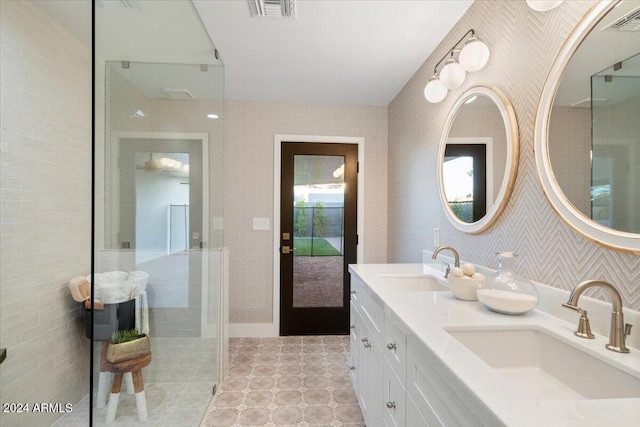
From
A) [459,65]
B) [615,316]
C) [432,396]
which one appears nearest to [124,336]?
[432,396]

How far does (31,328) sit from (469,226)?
95.0 inches

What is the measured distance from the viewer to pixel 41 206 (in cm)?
160

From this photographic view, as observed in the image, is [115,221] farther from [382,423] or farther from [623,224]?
[623,224]

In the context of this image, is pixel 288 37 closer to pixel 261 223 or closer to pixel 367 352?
pixel 261 223

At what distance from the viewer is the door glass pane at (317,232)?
10.5 ft

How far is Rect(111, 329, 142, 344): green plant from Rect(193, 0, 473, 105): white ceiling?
1.74m

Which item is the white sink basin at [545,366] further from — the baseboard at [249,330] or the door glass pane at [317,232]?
the baseboard at [249,330]

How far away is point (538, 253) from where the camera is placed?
1.23m

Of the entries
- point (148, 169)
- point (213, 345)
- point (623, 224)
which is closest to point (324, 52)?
point (148, 169)

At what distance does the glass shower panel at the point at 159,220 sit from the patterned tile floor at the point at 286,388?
0.19 metres

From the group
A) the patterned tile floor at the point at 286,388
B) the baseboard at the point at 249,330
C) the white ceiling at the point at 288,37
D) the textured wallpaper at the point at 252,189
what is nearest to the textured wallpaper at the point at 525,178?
the white ceiling at the point at 288,37

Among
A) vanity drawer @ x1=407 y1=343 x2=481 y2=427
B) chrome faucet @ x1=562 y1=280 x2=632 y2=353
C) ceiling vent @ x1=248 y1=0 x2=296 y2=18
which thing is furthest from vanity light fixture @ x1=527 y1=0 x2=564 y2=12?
vanity drawer @ x1=407 y1=343 x2=481 y2=427

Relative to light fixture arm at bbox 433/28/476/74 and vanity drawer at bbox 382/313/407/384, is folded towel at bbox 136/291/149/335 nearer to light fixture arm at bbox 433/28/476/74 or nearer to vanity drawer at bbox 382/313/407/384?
vanity drawer at bbox 382/313/407/384

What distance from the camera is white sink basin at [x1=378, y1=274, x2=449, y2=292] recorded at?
179 cm
